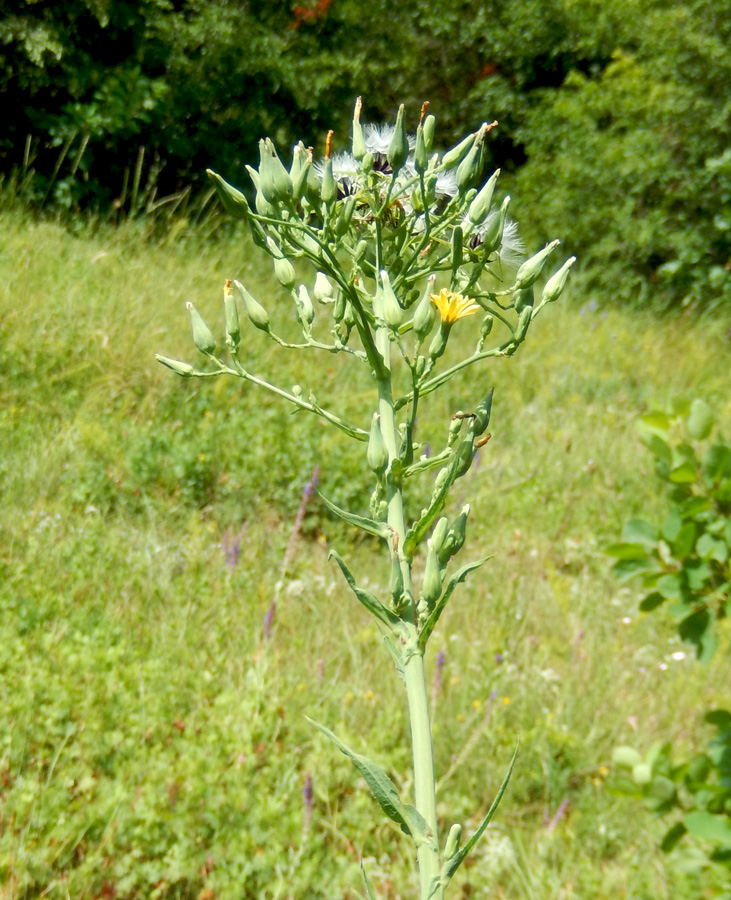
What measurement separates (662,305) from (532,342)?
7.69ft

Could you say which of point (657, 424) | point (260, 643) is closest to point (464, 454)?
point (657, 424)

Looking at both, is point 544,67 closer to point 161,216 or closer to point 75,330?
point 161,216

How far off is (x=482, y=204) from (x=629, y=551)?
0.79m

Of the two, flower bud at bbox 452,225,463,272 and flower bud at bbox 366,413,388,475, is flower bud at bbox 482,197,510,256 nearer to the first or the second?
flower bud at bbox 452,225,463,272

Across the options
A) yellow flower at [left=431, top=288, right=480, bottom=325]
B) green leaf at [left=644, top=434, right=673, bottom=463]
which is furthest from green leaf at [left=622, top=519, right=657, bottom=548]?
yellow flower at [left=431, top=288, right=480, bottom=325]

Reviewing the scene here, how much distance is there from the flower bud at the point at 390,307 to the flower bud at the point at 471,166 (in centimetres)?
18

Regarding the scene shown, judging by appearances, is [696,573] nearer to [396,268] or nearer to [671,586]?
[671,586]

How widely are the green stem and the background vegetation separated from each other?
604 centimetres

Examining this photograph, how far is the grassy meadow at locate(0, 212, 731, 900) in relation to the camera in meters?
2.19

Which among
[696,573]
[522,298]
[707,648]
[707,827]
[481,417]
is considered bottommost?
[707,827]

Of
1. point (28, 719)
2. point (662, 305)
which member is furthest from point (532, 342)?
point (28, 719)

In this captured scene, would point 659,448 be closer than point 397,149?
No

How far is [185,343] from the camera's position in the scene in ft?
15.8

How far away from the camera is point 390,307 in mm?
942
